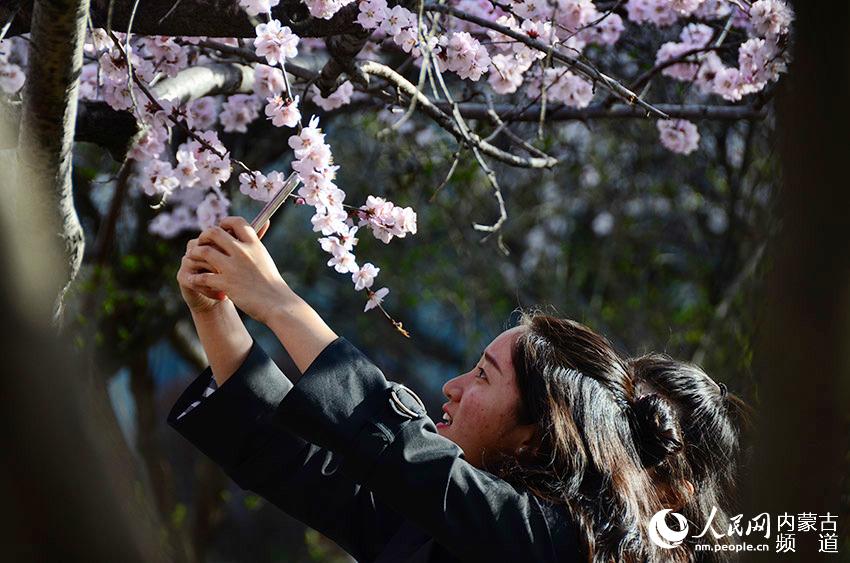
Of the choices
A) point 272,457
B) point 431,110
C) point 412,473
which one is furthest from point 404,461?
point 431,110

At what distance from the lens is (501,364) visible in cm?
182

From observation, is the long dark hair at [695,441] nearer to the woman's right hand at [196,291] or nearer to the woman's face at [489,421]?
the woman's face at [489,421]

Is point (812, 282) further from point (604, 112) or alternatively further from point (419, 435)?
point (604, 112)

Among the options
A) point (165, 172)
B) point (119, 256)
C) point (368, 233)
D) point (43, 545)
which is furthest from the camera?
point (368, 233)

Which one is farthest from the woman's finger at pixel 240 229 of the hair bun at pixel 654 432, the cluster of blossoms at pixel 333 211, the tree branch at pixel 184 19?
the hair bun at pixel 654 432

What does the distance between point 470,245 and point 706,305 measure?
1319 mm

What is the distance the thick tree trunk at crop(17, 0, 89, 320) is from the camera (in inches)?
66.3

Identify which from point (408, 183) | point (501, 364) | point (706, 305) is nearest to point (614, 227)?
point (706, 305)

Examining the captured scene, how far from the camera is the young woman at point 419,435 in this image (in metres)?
1.51

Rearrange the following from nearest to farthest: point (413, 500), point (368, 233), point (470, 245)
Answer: point (413, 500), point (368, 233), point (470, 245)

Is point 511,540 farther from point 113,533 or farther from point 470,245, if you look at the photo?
point 470,245

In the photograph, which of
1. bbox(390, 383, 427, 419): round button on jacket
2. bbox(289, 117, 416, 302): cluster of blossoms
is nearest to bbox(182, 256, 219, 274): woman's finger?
bbox(390, 383, 427, 419): round button on jacket

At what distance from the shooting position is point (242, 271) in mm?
1610

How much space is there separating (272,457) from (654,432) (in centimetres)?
63
